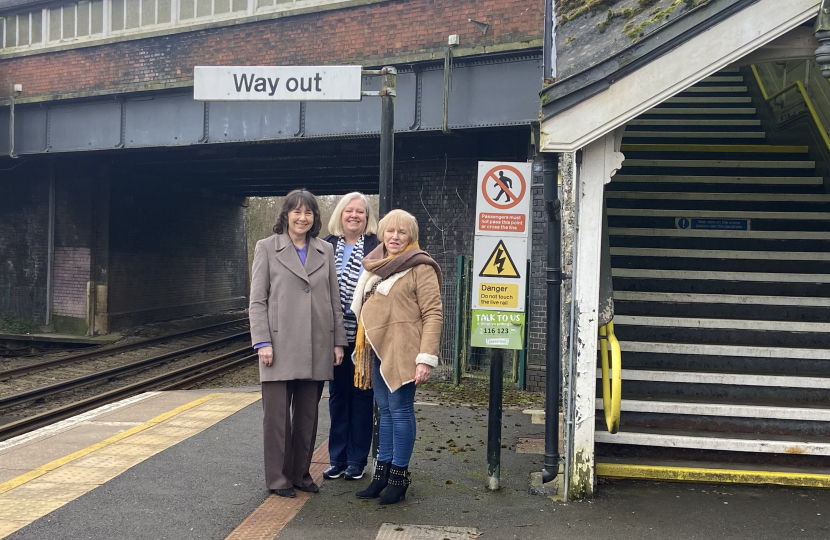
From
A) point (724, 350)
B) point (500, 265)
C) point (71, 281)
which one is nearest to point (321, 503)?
point (500, 265)

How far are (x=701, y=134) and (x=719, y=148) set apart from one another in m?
0.95

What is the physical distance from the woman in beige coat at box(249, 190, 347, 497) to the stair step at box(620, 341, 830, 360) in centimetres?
256

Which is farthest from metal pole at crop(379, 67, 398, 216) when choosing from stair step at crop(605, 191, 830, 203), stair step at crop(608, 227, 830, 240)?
stair step at crop(605, 191, 830, 203)

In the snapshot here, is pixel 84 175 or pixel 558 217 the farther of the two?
Answer: pixel 84 175

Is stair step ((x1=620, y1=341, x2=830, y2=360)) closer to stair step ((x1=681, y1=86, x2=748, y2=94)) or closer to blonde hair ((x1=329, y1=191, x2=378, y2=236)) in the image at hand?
blonde hair ((x1=329, y1=191, x2=378, y2=236))

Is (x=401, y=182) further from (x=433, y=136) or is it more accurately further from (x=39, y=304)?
(x=39, y=304)

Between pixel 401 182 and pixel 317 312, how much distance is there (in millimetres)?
8707

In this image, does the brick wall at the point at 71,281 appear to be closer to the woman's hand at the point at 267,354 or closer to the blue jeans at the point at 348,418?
the blue jeans at the point at 348,418

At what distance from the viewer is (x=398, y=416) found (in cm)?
445

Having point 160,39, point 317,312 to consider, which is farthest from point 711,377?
point 160,39

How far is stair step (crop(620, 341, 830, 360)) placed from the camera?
568cm

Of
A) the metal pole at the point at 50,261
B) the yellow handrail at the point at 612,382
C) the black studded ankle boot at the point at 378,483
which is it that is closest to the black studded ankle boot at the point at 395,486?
the black studded ankle boot at the point at 378,483

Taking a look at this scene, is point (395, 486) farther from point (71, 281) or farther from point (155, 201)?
point (155, 201)

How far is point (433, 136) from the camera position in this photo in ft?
42.9
